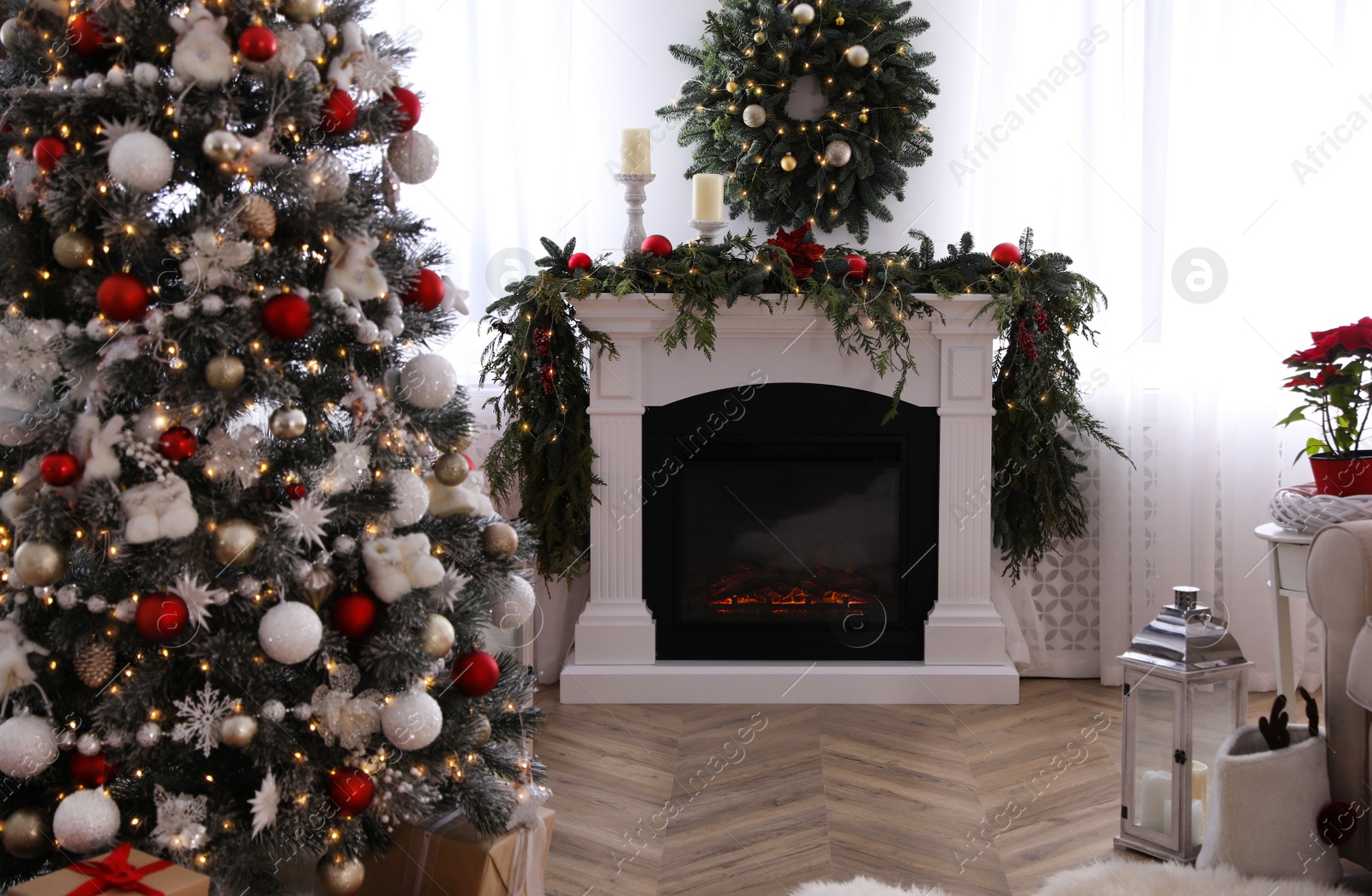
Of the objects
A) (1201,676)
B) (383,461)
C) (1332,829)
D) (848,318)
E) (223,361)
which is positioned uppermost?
(848,318)

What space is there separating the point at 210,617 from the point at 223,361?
1.31 feet

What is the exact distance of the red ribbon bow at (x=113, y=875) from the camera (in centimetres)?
148

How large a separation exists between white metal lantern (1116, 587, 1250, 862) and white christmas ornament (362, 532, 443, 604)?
1.43 metres

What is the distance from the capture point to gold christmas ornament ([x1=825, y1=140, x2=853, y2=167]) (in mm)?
3289

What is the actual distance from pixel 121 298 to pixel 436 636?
2.31 ft

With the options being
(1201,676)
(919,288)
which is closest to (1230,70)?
(919,288)

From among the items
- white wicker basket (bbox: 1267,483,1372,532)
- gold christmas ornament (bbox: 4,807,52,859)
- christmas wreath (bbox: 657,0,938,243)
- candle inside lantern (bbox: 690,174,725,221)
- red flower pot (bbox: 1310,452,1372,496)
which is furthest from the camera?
christmas wreath (bbox: 657,0,938,243)

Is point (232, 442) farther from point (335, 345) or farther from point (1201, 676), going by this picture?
point (1201, 676)

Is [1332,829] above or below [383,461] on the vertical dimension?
below

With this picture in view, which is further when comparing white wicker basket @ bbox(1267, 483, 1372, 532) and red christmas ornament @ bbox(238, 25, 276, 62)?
white wicker basket @ bbox(1267, 483, 1372, 532)

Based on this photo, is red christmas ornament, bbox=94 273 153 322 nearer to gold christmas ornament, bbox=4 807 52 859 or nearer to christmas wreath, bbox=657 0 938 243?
gold christmas ornament, bbox=4 807 52 859

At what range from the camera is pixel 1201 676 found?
212cm

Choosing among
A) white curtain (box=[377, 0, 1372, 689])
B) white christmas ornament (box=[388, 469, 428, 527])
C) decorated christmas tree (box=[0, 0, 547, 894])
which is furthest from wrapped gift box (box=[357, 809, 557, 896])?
white curtain (box=[377, 0, 1372, 689])

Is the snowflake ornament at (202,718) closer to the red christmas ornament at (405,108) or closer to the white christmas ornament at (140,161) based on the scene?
the white christmas ornament at (140,161)
